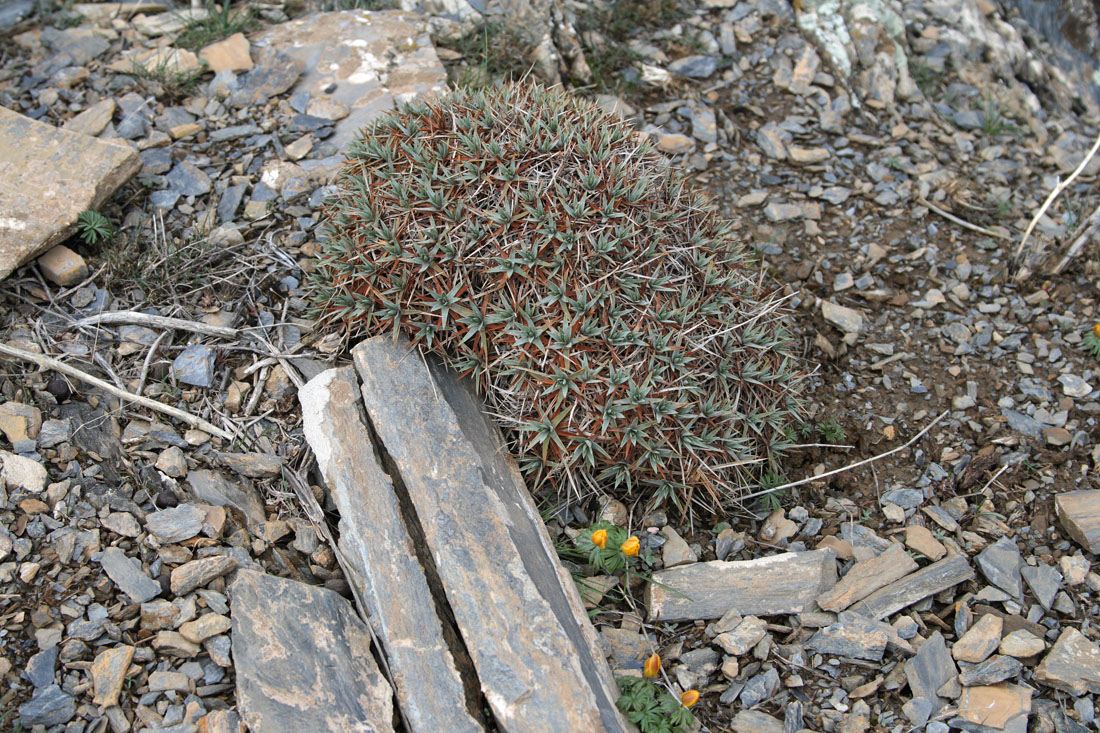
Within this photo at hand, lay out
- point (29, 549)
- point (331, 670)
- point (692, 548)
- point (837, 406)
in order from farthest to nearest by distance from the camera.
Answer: point (837, 406), point (692, 548), point (29, 549), point (331, 670)

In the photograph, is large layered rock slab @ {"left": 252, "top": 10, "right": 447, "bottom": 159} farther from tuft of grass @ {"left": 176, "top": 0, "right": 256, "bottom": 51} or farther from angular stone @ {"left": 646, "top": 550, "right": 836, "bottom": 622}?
angular stone @ {"left": 646, "top": 550, "right": 836, "bottom": 622}

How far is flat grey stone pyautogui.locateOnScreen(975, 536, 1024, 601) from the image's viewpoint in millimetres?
3316

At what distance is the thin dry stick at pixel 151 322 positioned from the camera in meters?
3.71

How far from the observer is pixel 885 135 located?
580cm

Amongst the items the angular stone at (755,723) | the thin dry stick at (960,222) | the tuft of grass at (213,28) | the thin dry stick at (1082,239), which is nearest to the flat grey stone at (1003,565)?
the angular stone at (755,723)

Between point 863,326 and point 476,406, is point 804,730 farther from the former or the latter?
point 863,326

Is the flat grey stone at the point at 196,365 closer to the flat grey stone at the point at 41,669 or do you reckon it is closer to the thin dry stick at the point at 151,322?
the thin dry stick at the point at 151,322

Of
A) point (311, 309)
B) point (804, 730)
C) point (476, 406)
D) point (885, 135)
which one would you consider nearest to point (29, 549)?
point (311, 309)

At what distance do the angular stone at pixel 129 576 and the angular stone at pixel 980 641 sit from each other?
3048mm

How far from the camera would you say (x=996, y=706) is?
2887 mm

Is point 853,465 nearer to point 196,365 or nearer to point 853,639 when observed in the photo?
point 853,639

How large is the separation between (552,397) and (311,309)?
4.20 feet

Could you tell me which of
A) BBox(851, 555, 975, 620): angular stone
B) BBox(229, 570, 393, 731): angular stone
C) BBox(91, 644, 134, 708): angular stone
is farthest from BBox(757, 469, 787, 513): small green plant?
BBox(91, 644, 134, 708): angular stone

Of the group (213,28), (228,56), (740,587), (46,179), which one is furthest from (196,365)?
(213,28)
